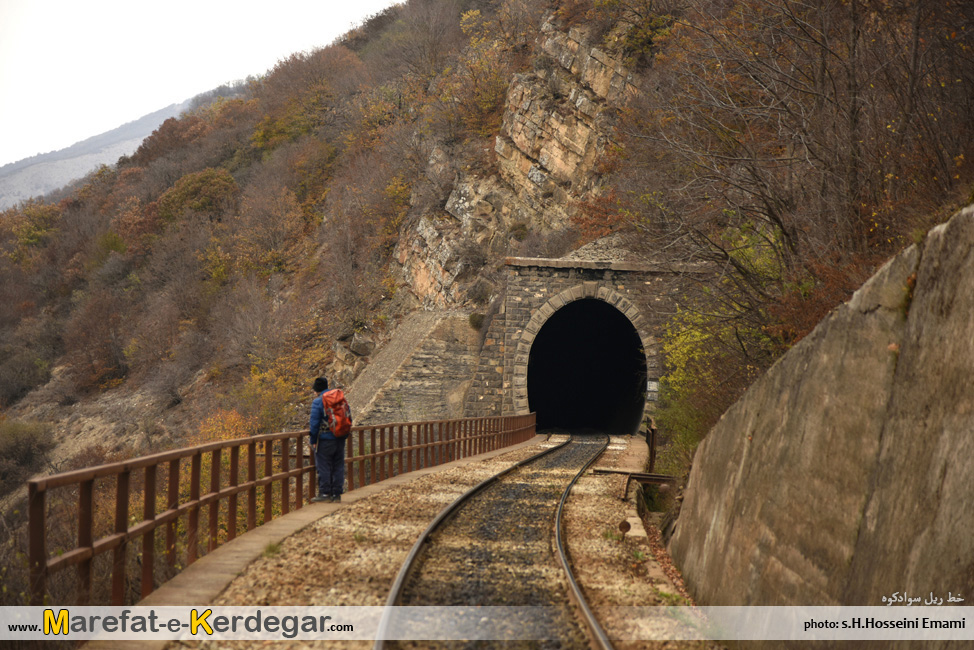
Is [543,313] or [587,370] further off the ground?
[543,313]

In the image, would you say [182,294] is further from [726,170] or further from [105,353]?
[726,170]

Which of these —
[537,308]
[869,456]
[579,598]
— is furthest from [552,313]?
[869,456]

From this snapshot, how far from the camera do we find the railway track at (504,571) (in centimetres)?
546

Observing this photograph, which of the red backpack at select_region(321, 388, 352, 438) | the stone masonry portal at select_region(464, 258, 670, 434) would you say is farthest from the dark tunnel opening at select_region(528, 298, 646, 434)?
the red backpack at select_region(321, 388, 352, 438)

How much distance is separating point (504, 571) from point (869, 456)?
363 cm

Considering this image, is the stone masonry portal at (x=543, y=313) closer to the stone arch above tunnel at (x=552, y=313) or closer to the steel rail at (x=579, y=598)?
the stone arch above tunnel at (x=552, y=313)

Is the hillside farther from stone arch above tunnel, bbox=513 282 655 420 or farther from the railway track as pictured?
stone arch above tunnel, bbox=513 282 655 420

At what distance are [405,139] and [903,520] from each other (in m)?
46.1

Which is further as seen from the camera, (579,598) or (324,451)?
(324,451)

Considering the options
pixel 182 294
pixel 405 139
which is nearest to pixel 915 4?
pixel 405 139

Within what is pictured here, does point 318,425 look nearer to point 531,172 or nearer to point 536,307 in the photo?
point 536,307

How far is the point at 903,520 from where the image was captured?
155 inches

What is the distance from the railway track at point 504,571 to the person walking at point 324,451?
166cm

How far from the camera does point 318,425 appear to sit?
9711 millimetres
